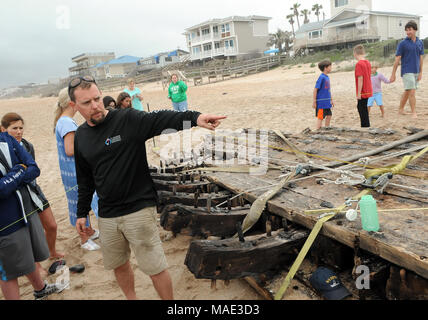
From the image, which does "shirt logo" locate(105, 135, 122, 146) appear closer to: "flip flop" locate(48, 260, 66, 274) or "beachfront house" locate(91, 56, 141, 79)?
"flip flop" locate(48, 260, 66, 274)

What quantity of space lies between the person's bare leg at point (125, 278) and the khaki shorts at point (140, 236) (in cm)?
24

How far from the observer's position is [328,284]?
2.36m

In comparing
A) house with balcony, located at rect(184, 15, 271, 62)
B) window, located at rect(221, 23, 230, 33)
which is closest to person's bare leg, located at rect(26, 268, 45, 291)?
house with balcony, located at rect(184, 15, 271, 62)

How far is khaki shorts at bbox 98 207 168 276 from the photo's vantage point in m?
2.24

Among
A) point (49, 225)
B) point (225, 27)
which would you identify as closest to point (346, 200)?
point (49, 225)

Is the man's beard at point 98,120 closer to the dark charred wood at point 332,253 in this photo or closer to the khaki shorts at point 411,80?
the dark charred wood at point 332,253

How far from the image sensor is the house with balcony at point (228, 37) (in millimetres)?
44125

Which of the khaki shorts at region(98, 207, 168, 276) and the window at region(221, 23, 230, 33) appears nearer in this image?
the khaki shorts at region(98, 207, 168, 276)

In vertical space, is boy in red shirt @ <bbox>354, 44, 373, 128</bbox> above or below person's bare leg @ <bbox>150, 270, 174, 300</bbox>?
above

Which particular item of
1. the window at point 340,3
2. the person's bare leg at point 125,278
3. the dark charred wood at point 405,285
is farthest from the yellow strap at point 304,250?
the window at point 340,3

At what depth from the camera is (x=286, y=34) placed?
158 ft

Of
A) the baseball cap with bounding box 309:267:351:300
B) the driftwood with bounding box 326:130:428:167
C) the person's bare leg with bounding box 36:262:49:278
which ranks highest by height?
the driftwood with bounding box 326:130:428:167

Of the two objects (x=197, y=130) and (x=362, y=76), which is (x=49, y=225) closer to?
(x=362, y=76)

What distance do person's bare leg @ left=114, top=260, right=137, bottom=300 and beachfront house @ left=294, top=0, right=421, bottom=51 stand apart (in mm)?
35403
